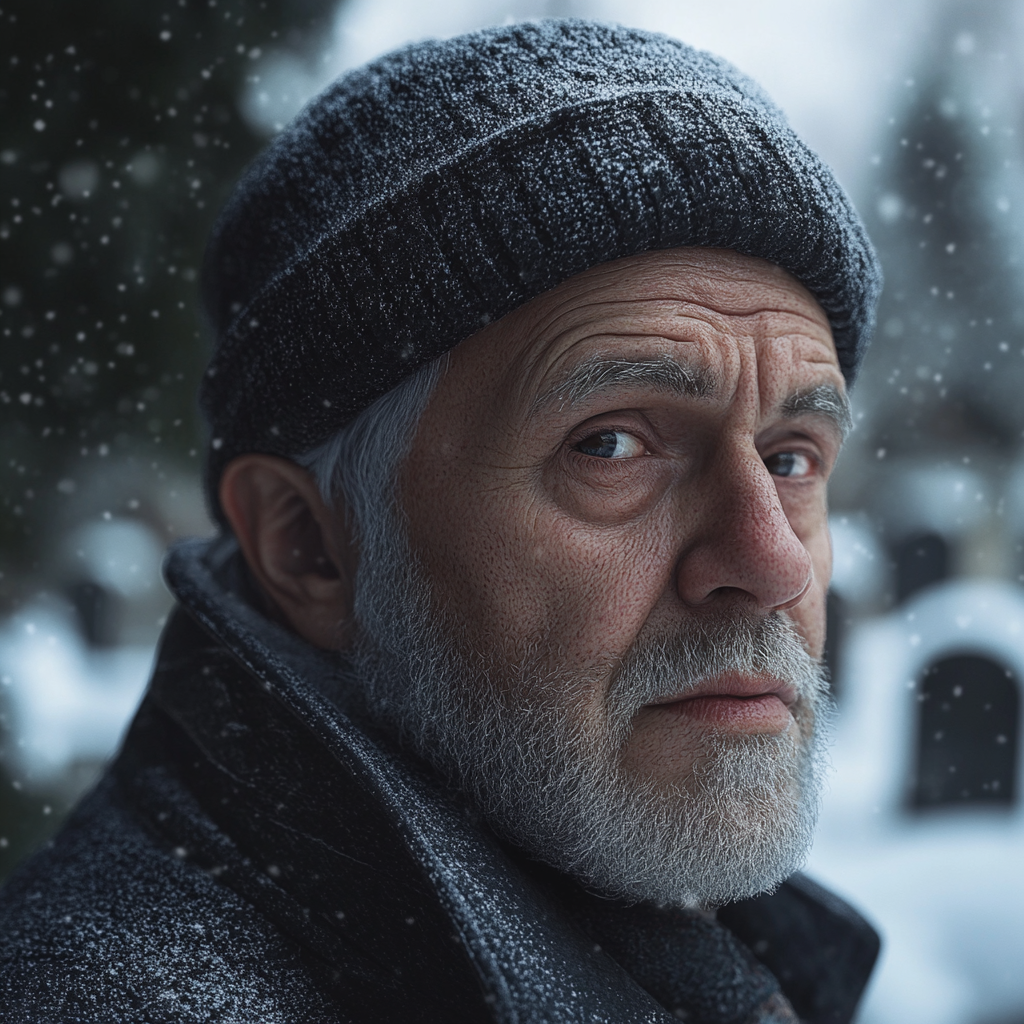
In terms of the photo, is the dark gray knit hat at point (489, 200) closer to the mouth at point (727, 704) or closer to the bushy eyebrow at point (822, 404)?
the bushy eyebrow at point (822, 404)

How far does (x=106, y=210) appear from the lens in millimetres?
2490

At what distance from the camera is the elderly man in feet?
3.64

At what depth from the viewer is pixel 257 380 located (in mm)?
1359

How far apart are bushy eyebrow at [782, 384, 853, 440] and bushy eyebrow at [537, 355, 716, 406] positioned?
0.18m

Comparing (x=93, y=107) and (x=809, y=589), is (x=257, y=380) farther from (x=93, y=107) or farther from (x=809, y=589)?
(x=93, y=107)

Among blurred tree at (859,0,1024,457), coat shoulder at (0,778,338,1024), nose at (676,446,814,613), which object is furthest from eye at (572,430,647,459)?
blurred tree at (859,0,1024,457)

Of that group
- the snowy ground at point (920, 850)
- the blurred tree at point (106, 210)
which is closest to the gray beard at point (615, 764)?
the snowy ground at point (920, 850)

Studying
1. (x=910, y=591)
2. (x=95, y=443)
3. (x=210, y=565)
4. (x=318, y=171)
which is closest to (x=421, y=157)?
(x=318, y=171)

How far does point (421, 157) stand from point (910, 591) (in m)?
4.48

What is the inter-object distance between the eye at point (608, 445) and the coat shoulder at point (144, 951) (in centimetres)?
72

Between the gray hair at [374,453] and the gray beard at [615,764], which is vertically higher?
the gray hair at [374,453]

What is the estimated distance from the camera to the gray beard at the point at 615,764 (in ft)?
3.81

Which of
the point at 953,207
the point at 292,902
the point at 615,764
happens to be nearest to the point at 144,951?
the point at 292,902

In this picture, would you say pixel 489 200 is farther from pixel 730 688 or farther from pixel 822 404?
pixel 730 688
